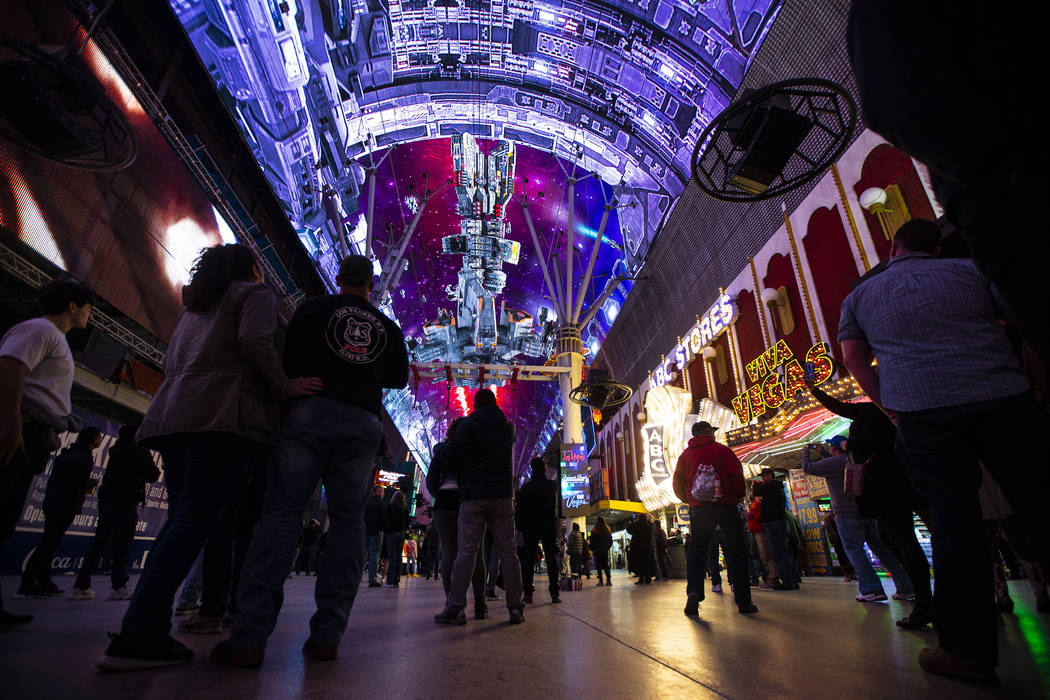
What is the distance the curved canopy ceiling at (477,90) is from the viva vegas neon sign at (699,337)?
3535 mm

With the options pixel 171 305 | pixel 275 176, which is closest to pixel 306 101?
pixel 275 176

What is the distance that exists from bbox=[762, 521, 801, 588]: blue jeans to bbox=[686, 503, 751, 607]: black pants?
11.8 ft

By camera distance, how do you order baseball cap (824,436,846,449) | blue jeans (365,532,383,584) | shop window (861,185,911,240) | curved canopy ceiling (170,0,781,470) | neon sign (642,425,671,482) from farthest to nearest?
neon sign (642,425,671,482) → curved canopy ceiling (170,0,781,470) → blue jeans (365,532,383,584) → shop window (861,185,911,240) → baseball cap (824,436,846,449)

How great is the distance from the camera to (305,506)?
204 centimetres

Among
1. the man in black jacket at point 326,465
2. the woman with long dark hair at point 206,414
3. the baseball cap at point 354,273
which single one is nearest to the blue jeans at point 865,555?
the man in black jacket at point 326,465

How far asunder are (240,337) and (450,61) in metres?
15.5

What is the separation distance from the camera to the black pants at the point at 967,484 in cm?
162

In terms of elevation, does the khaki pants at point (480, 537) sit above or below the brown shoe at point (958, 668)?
above

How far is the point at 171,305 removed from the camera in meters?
9.53

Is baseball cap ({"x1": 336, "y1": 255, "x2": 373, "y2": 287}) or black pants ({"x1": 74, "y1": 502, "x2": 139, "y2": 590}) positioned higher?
baseball cap ({"x1": 336, "y1": 255, "x2": 373, "y2": 287})

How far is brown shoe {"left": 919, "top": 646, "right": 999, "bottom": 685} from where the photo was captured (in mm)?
1584

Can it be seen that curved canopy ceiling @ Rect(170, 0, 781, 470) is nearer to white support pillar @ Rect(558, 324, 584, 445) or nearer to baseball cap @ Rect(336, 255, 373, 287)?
white support pillar @ Rect(558, 324, 584, 445)

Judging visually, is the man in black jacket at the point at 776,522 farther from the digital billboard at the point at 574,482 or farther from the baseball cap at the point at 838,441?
the digital billboard at the point at 574,482

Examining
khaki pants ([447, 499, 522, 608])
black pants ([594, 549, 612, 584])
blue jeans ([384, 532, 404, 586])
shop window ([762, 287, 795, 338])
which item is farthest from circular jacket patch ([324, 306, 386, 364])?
black pants ([594, 549, 612, 584])
